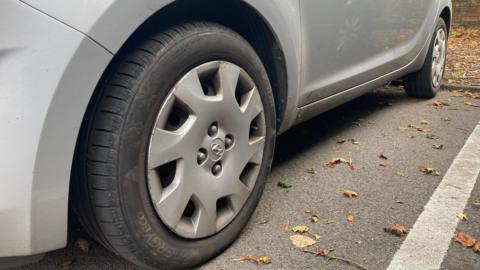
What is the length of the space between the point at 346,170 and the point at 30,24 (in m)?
2.03

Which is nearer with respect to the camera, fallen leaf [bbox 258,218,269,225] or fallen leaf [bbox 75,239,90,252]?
fallen leaf [bbox 75,239,90,252]

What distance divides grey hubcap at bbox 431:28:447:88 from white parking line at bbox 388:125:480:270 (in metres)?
1.66

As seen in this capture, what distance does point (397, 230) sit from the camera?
2037 mm

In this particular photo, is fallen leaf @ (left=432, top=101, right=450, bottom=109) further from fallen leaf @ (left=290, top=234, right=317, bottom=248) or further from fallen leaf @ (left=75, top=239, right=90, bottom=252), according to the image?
fallen leaf @ (left=75, top=239, right=90, bottom=252)

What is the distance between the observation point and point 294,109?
7.80 feet

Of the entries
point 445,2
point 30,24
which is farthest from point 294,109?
point 445,2

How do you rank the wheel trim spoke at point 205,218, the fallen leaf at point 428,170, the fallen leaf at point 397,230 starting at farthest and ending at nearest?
the fallen leaf at point 428,170
the fallen leaf at point 397,230
the wheel trim spoke at point 205,218

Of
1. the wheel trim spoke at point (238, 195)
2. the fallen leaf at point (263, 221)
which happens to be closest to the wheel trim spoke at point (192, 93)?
the wheel trim spoke at point (238, 195)

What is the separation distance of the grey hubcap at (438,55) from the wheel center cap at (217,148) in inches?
128

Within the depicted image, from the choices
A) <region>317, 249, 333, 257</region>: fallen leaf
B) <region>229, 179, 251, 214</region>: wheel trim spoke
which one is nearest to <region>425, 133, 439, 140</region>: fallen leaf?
<region>317, 249, 333, 257</region>: fallen leaf

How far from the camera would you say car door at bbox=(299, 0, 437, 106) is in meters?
2.31

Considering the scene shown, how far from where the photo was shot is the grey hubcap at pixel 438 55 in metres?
4.37

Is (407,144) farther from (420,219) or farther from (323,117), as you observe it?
(420,219)

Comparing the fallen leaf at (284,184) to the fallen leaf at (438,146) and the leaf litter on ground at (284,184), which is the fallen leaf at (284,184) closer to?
the leaf litter on ground at (284,184)
